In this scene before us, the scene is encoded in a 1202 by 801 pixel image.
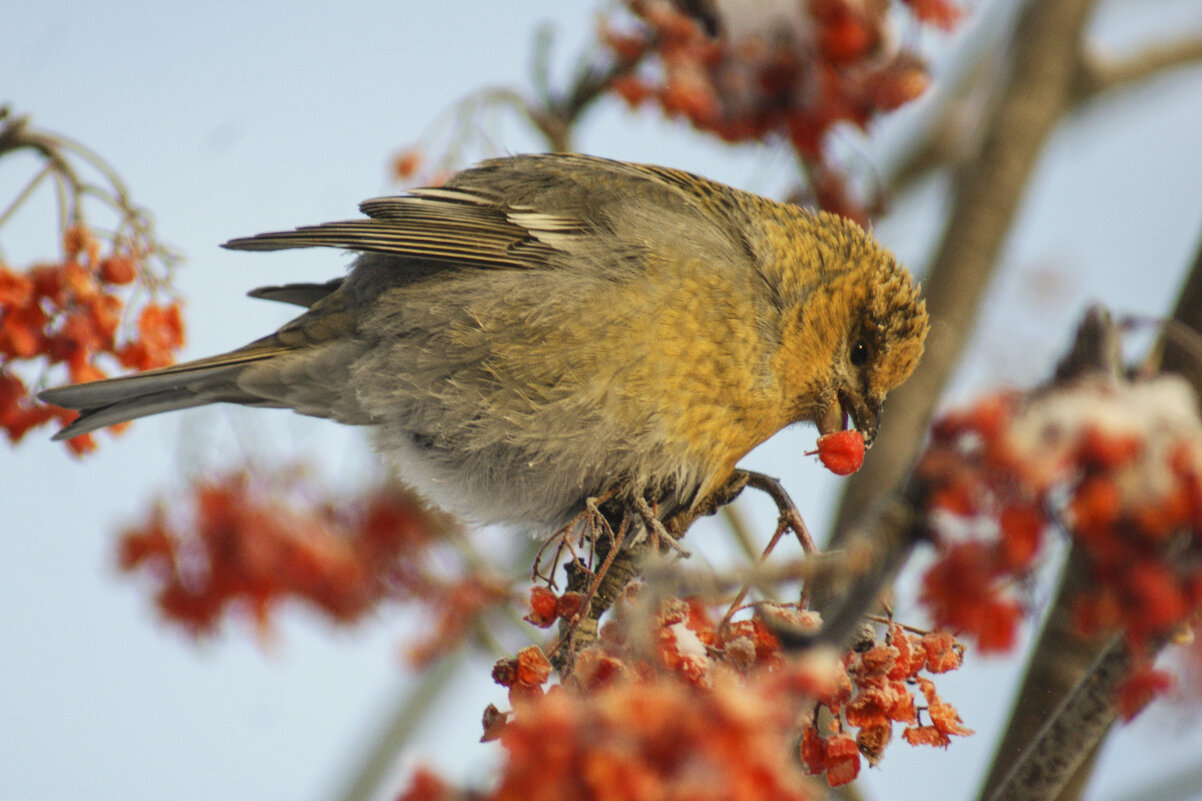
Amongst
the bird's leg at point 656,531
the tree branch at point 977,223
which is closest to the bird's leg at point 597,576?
the bird's leg at point 656,531

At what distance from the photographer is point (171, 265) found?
3107 mm

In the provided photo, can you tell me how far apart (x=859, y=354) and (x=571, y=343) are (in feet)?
2.90

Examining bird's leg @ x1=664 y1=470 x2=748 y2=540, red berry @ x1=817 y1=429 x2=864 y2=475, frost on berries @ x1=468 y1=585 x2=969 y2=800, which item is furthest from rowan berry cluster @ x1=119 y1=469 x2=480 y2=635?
frost on berries @ x1=468 y1=585 x2=969 y2=800

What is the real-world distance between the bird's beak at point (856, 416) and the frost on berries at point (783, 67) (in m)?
0.92

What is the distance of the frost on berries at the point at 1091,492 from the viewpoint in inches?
51.9

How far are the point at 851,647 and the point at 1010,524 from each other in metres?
0.69

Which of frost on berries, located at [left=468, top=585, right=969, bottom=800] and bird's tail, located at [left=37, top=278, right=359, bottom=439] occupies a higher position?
bird's tail, located at [left=37, top=278, right=359, bottom=439]

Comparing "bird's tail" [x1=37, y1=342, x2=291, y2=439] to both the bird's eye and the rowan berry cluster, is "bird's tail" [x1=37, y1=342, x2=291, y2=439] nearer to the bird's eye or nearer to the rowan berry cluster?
the rowan berry cluster

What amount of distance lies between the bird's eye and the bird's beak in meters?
0.10

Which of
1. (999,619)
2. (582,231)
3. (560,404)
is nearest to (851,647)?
(999,619)

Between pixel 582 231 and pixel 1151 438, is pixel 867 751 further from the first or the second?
pixel 582 231

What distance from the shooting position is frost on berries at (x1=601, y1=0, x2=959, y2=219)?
11.7 feet

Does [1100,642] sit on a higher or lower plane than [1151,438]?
higher

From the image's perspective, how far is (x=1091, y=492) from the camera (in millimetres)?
1334
